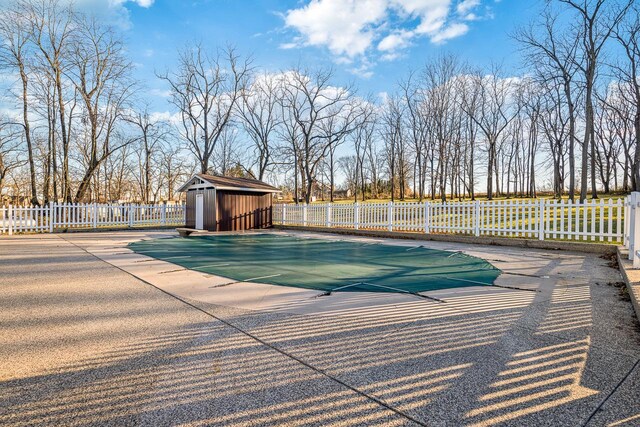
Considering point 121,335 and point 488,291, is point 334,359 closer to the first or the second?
point 121,335

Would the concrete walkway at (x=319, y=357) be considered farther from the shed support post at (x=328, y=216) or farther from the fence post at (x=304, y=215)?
the fence post at (x=304, y=215)

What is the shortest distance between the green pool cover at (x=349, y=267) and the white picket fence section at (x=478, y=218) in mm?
2906

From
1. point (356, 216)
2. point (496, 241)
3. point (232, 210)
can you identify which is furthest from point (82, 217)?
point (496, 241)

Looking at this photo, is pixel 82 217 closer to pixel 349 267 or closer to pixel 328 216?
pixel 328 216

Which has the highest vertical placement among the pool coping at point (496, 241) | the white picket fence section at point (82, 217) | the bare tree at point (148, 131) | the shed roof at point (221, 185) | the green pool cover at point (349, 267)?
the bare tree at point (148, 131)

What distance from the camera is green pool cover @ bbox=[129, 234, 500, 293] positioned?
4.71m

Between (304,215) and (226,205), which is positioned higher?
(226,205)

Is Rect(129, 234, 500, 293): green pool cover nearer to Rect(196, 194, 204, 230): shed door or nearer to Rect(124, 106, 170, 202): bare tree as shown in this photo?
Rect(196, 194, 204, 230): shed door

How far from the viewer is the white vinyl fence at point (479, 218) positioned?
8.09 metres

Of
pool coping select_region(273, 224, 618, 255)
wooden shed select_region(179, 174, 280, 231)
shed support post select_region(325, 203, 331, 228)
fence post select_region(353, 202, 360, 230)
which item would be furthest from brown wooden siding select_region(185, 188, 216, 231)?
fence post select_region(353, 202, 360, 230)

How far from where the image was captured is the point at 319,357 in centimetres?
236

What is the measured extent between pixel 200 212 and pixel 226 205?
1.53 metres

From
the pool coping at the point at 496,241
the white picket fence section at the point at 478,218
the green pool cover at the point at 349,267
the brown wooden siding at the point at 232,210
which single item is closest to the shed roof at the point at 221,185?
the brown wooden siding at the point at 232,210

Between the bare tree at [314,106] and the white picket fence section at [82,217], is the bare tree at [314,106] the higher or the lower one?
the higher one
